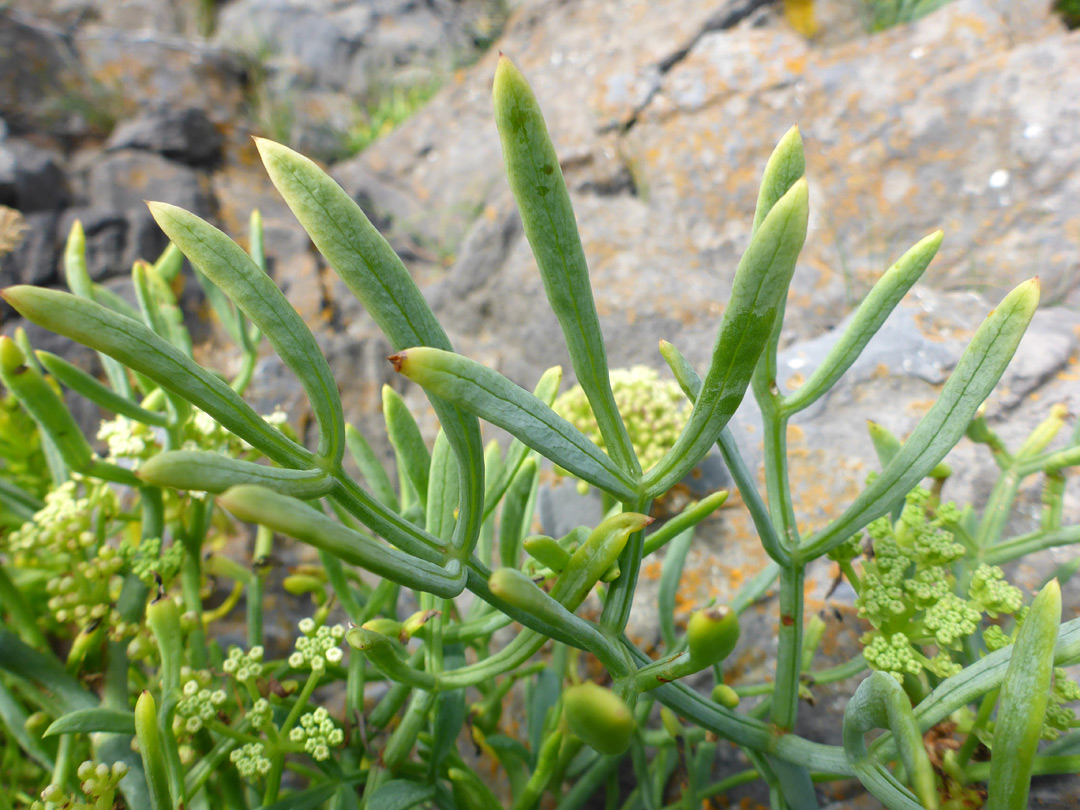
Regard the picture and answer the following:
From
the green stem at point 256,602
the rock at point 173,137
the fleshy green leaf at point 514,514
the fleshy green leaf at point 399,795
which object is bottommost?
the fleshy green leaf at point 399,795

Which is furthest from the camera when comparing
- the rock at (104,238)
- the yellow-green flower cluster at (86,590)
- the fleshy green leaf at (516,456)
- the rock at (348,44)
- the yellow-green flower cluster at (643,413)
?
the rock at (348,44)

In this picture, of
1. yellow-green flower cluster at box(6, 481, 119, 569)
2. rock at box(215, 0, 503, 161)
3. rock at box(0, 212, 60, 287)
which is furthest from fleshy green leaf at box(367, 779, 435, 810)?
rock at box(215, 0, 503, 161)

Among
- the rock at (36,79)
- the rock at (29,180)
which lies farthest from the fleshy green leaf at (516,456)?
the rock at (36,79)

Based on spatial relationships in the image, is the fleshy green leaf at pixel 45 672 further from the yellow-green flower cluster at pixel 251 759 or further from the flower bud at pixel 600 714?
Result: the flower bud at pixel 600 714

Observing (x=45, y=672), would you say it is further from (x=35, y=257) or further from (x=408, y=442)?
(x=35, y=257)

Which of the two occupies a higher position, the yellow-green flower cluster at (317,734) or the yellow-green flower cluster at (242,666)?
the yellow-green flower cluster at (242,666)

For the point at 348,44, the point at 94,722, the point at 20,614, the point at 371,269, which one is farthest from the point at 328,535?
the point at 348,44

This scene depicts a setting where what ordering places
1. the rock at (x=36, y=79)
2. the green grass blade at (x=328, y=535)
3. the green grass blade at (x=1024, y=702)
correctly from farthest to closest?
the rock at (x=36, y=79)
the green grass blade at (x=1024, y=702)
the green grass blade at (x=328, y=535)
